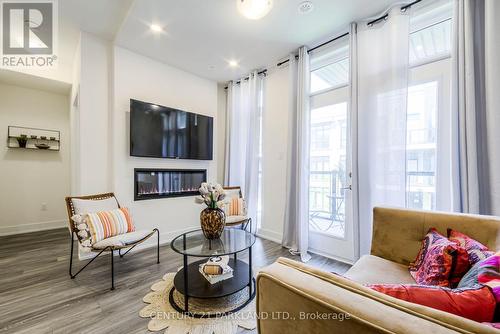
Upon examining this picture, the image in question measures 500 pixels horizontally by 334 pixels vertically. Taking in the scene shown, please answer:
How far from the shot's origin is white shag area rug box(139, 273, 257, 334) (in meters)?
1.54

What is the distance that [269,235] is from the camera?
11.3 ft

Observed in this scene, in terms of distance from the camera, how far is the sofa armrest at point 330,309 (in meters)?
0.51

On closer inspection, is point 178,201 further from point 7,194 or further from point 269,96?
point 7,194

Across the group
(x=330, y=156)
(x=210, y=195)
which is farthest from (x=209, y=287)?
(x=330, y=156)

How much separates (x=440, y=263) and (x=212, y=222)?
1639mm

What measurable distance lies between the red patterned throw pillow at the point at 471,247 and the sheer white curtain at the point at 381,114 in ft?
2.63

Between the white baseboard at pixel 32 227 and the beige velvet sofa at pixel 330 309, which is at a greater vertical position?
the beige velvet sofa at pixel 330 309

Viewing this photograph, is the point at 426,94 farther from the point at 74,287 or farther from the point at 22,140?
the point at 22,140

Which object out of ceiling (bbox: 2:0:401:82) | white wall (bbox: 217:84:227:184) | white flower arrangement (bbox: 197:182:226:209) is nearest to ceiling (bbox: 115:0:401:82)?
ceiling (bbox: 2:0:401:82)

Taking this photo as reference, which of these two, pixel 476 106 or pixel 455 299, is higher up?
pixel 476 106

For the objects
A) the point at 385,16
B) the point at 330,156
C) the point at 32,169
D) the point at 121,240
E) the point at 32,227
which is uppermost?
the point at 385,16

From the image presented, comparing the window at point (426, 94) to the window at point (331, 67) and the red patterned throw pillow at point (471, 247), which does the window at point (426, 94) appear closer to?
the window at point (331, 67)

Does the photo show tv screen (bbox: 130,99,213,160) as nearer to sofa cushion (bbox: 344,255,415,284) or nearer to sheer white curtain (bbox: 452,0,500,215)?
sofa cushion (bbox: 344,255,415,284)

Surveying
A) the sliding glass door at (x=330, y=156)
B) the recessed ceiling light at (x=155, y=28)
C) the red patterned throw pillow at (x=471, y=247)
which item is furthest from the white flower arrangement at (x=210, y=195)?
the recessed ceiling light at (x=155, y=28)
